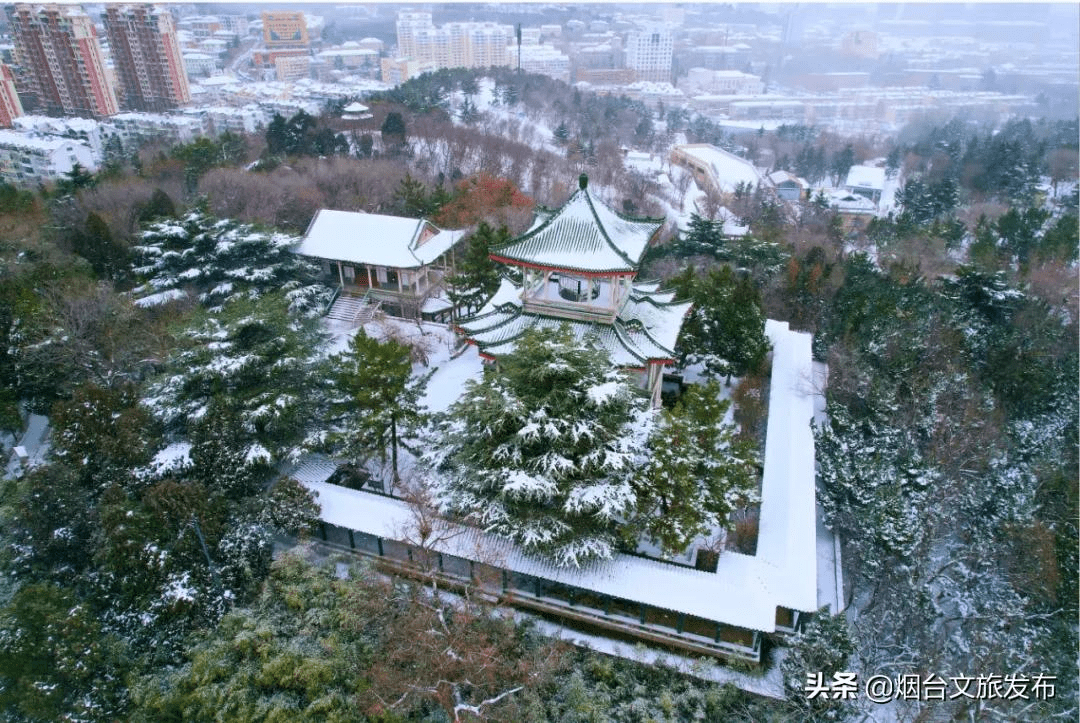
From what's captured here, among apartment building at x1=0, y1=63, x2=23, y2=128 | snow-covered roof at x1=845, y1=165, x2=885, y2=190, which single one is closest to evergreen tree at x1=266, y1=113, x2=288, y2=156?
apartment building at x1=0, y1=63, x2=23, y2=128

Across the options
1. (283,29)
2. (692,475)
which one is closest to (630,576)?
(692,475)

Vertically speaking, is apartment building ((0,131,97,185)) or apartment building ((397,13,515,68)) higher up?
apartment building ((397,13,515,68))

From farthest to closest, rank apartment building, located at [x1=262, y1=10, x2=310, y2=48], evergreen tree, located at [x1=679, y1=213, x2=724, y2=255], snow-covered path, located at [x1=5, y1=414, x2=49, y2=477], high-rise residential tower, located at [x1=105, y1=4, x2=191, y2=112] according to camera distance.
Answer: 1. apartment building, located at [x1=262, y1=10, x2=310, y2=48]
2. high-rise residential tower, located at [x1=105, y1=4, x2=191, y2=112]
3. evergreen tree, located at [x1=679, y1=213, x2=724, y2=255]
4. snow-covered path, located at [x1=5, y1=414, x2=49, y2=477]

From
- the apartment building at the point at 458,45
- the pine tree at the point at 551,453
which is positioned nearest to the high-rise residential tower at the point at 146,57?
the apartment building at the point at 458,45

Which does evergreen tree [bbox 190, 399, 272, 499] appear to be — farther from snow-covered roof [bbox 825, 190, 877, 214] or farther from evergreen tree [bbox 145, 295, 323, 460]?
snow-covered roof [bbox 825, 190, 877, 214]

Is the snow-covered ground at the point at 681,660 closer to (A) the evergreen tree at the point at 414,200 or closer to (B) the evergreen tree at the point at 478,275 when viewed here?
(B) the evergreen tree at the point at 478,275

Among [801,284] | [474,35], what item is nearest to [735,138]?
[474,35]
